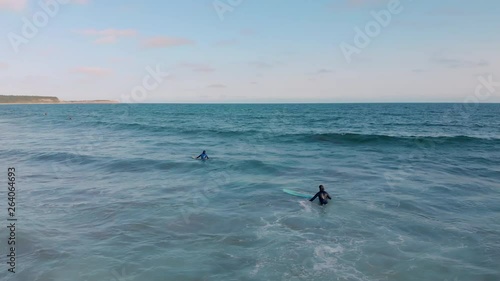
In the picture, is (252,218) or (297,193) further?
(297,193)

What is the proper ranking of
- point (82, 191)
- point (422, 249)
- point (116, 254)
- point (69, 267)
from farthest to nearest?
1. point (82, 191)
2. point (422, 249)
3. point (116, 254)
4. point (69, 267)

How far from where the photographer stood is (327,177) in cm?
2502

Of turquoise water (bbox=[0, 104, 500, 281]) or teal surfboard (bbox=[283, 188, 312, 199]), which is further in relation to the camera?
teal surfboard (bbox=[283, 188, 312, 199])

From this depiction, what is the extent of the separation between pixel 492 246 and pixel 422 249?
2.91 m

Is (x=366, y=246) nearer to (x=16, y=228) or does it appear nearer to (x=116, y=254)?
(x=116, y=254)

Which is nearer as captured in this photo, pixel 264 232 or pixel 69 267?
pixel 69 267

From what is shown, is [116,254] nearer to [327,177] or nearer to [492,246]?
[492,246]

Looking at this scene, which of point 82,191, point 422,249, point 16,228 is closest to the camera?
point 422,249

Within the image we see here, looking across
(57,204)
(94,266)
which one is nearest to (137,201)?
(57,204)

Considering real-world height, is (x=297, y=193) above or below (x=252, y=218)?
above

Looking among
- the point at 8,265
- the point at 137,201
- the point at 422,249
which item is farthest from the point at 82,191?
the point at 422,249

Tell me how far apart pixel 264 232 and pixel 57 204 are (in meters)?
11.5

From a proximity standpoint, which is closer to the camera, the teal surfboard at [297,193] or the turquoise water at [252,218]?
the turquoise water at [252,218]

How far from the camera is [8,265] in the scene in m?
11.5
